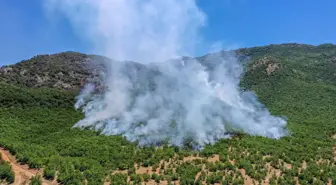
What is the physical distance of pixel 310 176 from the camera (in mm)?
28406

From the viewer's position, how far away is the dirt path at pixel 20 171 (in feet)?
84.7

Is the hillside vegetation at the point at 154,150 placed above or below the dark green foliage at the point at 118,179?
above

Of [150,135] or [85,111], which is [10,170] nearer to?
[150,135]

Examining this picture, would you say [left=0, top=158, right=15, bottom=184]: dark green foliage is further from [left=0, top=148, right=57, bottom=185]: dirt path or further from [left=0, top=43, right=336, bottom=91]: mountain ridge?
[left=0, top=43, right=336, bottom=91]: mountain ridge

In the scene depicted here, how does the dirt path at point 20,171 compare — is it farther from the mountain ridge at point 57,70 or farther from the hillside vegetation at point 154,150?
the mountain ridge at point 57,70

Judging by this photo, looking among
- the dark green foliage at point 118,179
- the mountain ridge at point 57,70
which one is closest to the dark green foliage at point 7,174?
the dark green foliage at point 118,179

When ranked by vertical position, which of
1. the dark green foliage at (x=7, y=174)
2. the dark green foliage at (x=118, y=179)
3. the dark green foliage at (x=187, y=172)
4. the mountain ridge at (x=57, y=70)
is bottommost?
the dark green foliage at (x=7, y=174)

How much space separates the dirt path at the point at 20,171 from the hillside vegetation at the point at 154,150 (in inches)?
20.9

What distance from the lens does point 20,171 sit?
27344 mm

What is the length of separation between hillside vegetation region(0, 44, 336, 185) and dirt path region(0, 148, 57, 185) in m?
0.53

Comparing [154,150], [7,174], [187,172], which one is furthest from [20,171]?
[187,172]

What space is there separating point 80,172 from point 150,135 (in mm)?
9831

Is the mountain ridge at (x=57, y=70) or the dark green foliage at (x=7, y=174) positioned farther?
the mountain ridge at (x=57, y=70)

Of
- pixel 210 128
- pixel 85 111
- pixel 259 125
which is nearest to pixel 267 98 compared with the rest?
pixel 259 125
